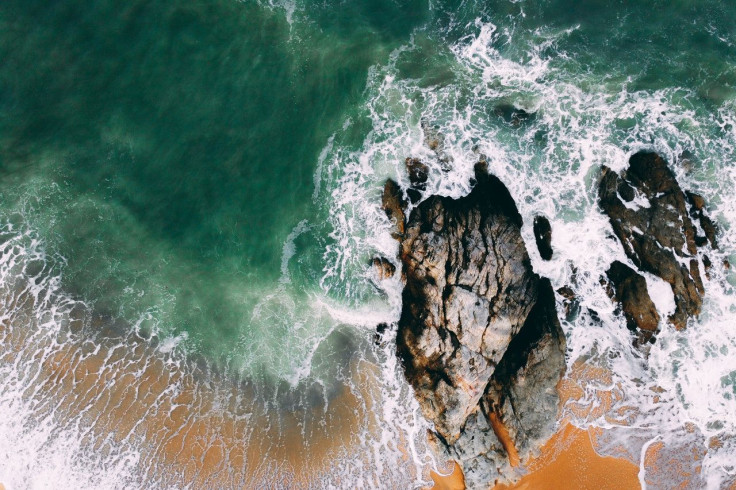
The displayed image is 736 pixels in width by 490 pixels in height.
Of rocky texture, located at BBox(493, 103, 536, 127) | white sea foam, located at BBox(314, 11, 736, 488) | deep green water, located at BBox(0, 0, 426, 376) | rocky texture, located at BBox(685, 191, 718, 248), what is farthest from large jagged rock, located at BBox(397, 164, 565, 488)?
rocky texture, located at BBox(685, 191, 718, 248)

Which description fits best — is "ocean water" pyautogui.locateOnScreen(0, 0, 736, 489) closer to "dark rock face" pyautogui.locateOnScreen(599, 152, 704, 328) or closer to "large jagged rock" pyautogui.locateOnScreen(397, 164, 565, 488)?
"dark rock face" pyautogui.locateOnScreen(599, 152, 704, 328)

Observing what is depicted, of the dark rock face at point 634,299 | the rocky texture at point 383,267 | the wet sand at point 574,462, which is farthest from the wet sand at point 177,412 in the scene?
the dark rock face at point 634,299

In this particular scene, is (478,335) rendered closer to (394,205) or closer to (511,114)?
(394,205)

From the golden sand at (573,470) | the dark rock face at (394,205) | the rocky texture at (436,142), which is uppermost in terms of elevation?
the rocky texture at (436,142)

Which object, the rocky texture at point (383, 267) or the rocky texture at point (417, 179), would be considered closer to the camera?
the rocky texture at point (383, 267)

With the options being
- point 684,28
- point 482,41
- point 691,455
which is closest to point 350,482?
point 691,455

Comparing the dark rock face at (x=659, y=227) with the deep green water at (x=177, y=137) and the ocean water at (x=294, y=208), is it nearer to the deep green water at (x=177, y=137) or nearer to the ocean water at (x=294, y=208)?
the ocean water at (x=294, y=208)

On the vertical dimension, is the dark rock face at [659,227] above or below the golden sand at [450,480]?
above
